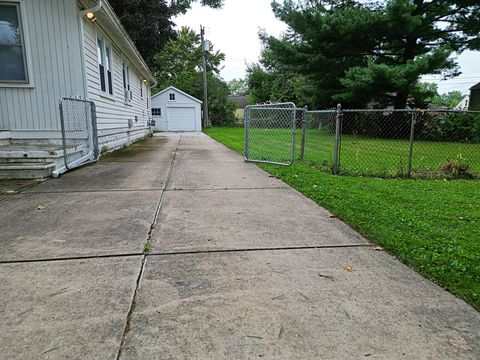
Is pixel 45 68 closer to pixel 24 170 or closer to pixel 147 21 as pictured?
pixel 24 170

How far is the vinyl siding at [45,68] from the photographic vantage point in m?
6.53

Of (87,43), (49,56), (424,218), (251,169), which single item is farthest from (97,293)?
(87,43)

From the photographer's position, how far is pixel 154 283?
2133 millimetres

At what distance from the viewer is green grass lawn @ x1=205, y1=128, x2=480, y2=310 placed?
7.71 feet

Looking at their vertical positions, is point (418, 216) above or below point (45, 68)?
below

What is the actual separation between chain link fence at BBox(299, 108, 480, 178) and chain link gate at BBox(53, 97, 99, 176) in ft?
15.1

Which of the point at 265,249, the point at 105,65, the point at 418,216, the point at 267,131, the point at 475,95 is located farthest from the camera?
the point at 475,95

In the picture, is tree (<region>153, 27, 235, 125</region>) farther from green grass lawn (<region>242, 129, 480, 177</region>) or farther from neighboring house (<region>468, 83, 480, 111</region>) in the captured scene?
green grass lawn (<region>242, 129, 480, 177</region>)

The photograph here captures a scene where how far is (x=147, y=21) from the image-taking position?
17.2m

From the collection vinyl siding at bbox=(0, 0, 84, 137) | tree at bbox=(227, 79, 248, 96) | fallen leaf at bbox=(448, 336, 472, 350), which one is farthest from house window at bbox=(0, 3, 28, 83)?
tree at bbox=(227, 79, 248, 96)

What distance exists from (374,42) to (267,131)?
1030 cm

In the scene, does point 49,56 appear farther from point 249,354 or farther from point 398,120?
point 398,120

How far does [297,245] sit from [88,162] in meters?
5.66

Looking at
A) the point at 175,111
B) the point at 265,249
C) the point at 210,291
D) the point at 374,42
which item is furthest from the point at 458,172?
the point at 175,111
